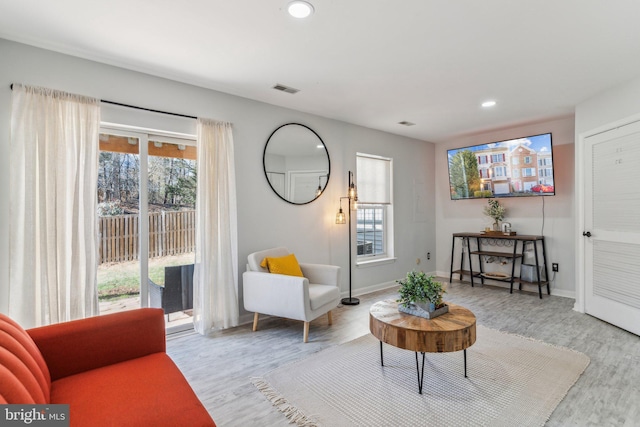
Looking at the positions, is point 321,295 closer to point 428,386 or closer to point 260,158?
point 428,386

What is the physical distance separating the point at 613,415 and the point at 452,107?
3.30 m

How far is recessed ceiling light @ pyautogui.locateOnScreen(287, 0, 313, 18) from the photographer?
2.01 meters

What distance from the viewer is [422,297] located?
2.30 metres

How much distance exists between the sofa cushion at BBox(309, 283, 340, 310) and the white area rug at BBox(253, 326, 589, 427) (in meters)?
0.44

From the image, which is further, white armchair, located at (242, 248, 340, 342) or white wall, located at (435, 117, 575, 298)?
white wall, located at (435, 117, 575, 298)

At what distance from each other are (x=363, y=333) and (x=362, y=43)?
263cm

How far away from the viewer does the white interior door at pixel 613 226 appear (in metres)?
3.16

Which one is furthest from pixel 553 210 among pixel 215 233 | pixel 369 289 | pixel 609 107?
pixel 215 233

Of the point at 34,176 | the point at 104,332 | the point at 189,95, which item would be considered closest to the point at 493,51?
the point at 189,95

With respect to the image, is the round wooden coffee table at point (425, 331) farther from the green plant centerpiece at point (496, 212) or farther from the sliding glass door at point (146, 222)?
the green plant centerpiece at point (496, 212)

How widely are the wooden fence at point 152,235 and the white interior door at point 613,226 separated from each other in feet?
14.5

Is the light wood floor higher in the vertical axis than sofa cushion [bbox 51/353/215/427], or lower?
lower

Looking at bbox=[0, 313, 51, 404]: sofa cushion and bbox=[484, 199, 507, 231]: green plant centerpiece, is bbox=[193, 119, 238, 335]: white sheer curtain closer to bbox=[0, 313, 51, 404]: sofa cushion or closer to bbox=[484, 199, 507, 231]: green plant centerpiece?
bbox=[0, 313, 51, 404]: sofa cushion

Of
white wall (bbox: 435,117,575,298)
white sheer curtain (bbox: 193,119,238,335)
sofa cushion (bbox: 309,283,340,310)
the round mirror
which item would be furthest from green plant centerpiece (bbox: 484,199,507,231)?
white sheer curtain (bbox: 193,119,238,335)
